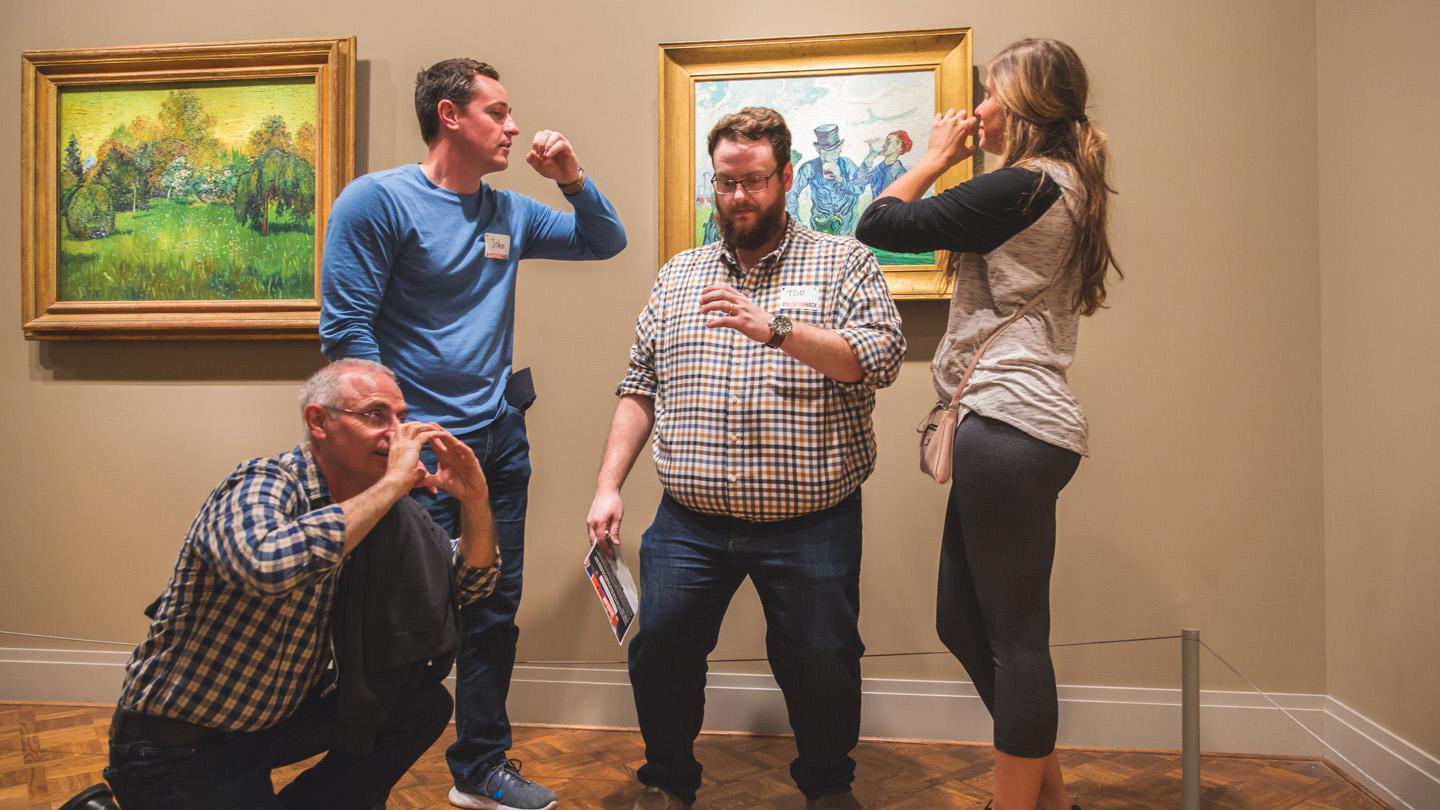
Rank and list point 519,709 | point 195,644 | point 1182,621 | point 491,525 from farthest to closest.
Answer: point 519,709, point 1182,621, point 491,525, point 195,644

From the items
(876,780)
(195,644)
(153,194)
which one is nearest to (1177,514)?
(876,780)

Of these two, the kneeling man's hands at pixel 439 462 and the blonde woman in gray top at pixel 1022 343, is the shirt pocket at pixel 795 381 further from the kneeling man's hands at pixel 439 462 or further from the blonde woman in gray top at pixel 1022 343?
the kneeling man's hands at pixel 439 462

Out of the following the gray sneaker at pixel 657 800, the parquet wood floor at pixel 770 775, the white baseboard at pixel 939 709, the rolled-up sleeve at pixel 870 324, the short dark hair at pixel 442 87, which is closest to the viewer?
the rolled-up sleeve at pixel 870 324

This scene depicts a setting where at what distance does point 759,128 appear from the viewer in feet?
6.89

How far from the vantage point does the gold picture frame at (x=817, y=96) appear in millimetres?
2932

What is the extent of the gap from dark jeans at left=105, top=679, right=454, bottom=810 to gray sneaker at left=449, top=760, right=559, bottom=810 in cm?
57

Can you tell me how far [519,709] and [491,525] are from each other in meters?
1.49

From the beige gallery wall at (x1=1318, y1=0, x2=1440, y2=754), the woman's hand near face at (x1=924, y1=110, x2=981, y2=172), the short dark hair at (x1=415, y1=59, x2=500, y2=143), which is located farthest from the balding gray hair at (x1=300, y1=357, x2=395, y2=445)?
the beige gallery wall at (x1=1318, y1=0, x2=1440, y2=754)

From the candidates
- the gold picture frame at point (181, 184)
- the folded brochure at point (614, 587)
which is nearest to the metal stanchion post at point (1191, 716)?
the folded brochure at point (614, 587)

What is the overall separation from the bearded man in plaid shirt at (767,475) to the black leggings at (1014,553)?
326 millimetres

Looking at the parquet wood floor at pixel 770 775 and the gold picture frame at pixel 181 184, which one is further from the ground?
the gold picture frame at pixel 181 184

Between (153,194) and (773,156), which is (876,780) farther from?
(153,194)

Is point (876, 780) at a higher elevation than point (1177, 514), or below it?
below

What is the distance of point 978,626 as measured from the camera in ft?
6.38
